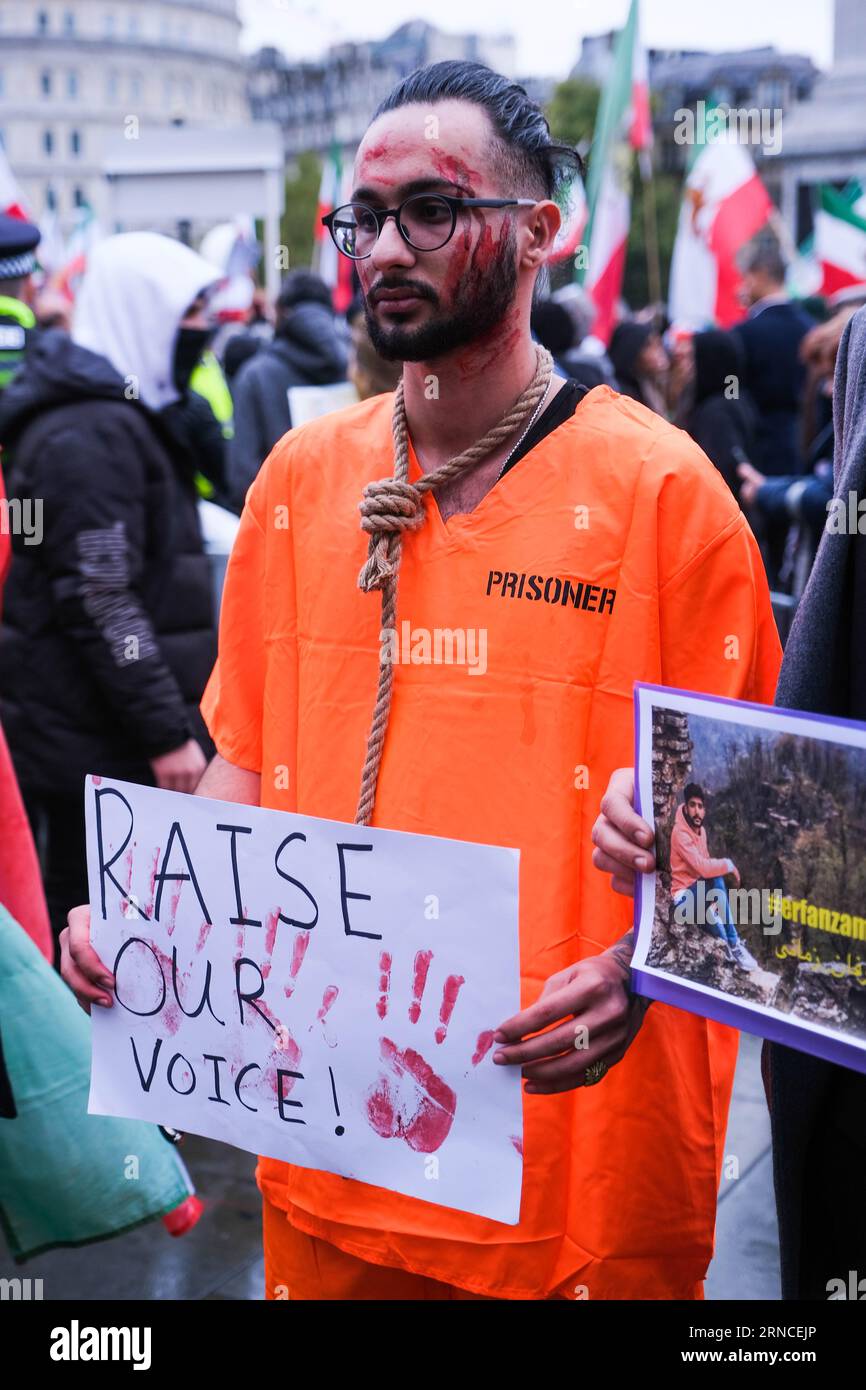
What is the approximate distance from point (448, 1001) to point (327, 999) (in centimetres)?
16

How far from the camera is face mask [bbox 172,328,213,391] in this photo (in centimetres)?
421

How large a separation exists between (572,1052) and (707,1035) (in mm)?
313

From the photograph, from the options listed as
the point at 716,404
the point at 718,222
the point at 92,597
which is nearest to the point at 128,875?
the point at 92,597

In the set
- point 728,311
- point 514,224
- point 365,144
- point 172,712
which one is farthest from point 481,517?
point 728,311

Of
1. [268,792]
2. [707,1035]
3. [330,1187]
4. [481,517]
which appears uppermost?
[481,517]

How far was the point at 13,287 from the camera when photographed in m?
5.47

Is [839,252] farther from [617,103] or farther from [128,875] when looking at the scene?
[128,875]

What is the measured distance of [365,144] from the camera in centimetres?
193

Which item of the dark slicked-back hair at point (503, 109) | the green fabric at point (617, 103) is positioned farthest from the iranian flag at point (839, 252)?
the dark slicked-back hair at point (503, 109)

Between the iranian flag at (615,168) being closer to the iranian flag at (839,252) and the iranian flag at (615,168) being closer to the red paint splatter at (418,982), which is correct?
the iranian flag at (839,252)

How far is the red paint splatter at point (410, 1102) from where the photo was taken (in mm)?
1764

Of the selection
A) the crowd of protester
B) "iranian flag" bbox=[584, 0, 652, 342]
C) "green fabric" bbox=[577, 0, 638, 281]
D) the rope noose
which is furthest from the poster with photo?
"green fabric" bbox=[577, 0, 638, 281]

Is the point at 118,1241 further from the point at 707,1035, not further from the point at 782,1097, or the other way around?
the point at 782,1097

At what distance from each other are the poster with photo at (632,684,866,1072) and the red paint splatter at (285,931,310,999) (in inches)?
16.0
